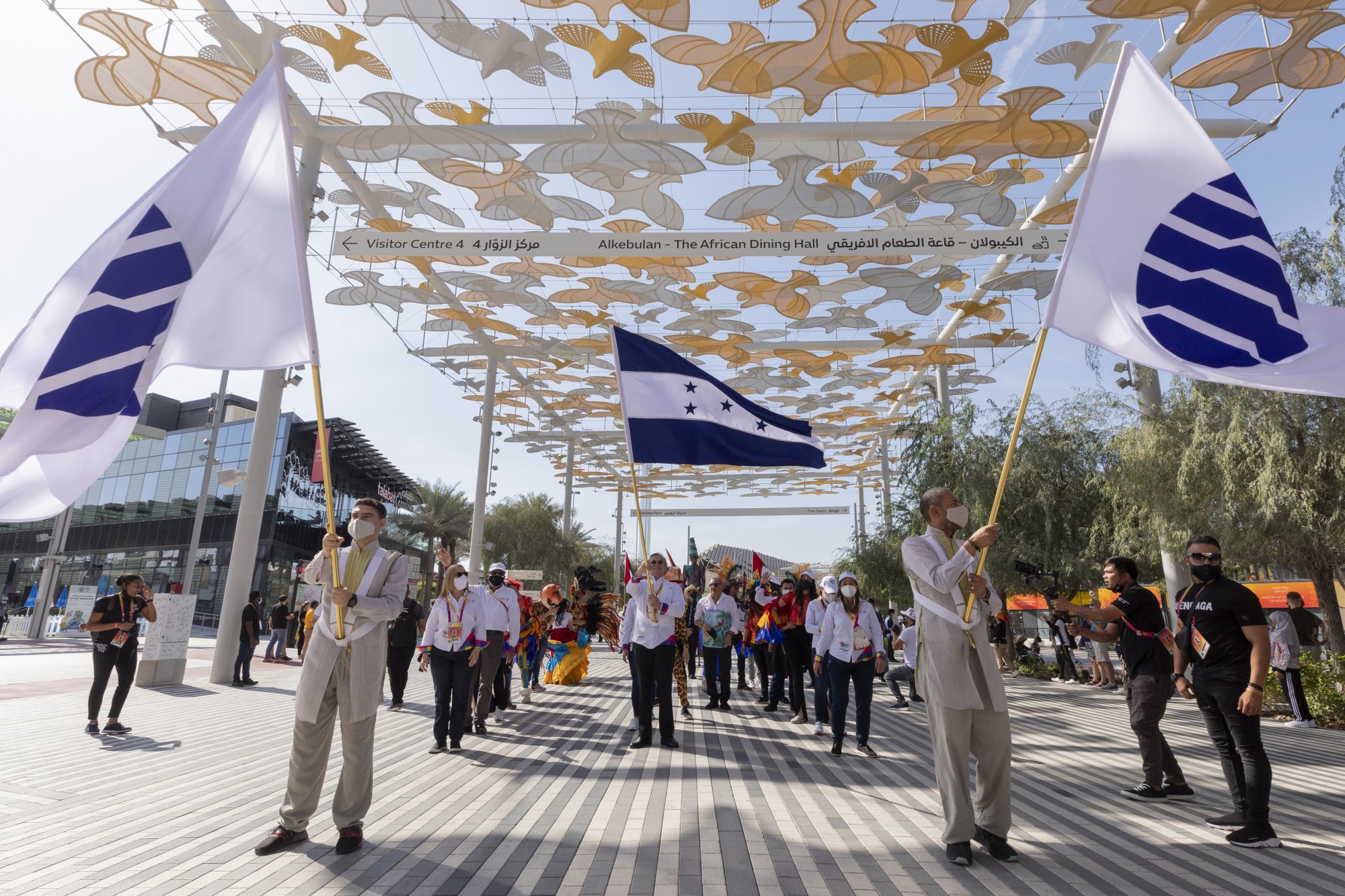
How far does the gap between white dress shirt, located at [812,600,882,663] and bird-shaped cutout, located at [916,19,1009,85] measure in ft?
22.8

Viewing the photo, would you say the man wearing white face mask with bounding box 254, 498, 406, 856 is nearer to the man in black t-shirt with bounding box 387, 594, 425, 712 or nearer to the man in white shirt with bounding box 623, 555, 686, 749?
the man in white shirt with bounding box 623, 555, 686, 749

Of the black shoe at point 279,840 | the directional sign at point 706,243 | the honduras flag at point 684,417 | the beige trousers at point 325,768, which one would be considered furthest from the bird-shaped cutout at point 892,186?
the black shoe at point 279,840

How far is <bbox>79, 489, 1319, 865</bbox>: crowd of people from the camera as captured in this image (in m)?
4.25

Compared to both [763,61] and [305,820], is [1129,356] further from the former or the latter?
[763,61]

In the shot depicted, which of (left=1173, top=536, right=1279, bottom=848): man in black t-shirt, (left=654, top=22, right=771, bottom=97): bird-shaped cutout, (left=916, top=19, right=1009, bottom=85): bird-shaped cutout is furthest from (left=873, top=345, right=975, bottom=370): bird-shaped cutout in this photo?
(left=1173, top=536, right=1279, bottom=848): man in black t-shirt

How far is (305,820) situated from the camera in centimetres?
433

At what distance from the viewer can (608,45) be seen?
396 inches

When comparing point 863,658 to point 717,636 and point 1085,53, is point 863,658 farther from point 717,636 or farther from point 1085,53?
point 1085,53

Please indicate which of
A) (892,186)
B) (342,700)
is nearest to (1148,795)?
(342,700)

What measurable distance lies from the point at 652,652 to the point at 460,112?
9.13m

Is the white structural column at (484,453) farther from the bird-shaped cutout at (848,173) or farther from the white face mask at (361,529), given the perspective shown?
the white face mask at (361,529)

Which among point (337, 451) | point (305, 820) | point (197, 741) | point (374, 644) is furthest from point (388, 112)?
point (337, 451)

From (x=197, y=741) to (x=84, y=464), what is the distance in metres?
5.39

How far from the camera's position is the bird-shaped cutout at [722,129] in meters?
11.6
